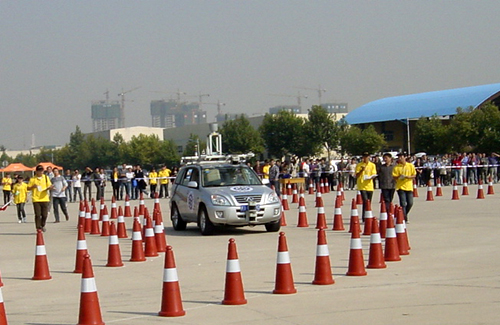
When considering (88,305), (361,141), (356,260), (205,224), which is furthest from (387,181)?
(361,141)

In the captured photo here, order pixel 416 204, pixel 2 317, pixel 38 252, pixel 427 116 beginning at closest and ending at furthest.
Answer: pixel 2 317
pixel 38 252
pixel 416 204
pixel 427 116

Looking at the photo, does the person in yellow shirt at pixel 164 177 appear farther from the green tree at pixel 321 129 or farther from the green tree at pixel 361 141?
the green tree at pixel 321 129

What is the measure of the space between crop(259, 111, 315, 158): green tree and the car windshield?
2557 inches

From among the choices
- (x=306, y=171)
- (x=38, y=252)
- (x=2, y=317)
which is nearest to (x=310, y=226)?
(x=38, y=252)

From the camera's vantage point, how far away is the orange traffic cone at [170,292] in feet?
28.7

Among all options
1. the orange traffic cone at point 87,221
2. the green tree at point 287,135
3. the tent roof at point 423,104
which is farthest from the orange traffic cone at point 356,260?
the green tree at point 287,135

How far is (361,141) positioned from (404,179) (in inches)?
2387

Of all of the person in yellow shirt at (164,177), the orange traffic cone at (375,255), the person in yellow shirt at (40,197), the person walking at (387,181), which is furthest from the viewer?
the person in yellow shirt at (164,177)

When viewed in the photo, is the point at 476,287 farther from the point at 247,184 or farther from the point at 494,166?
the point at 494,166

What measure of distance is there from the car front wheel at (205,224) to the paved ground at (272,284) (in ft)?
0.98

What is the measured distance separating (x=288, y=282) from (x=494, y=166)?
118 ft

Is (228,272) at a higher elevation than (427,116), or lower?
lower

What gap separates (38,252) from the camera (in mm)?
12609

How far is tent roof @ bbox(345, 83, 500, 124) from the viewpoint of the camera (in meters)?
79.1
